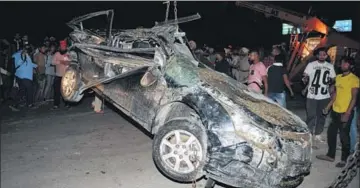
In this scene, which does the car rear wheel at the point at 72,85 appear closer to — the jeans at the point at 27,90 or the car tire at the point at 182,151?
the jeans at the point at 27,90

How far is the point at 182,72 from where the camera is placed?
5.25 m

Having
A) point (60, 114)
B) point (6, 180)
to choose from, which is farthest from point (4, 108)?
point (6, 180)

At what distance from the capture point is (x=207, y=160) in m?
4.61

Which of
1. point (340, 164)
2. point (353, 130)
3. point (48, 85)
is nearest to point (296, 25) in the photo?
point (48, 85)

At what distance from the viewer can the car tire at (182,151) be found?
187 inches

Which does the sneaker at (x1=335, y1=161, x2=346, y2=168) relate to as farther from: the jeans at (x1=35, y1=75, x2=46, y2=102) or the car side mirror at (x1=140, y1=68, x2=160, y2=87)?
the jeans at (x1=35, y1=75, x2=46, y2=102)

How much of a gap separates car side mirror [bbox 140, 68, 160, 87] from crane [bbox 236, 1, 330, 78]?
10.9 meters

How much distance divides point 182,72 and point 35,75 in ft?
24.9

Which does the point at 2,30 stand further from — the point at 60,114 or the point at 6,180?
the point at 6,180

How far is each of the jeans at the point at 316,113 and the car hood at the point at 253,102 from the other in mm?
1927

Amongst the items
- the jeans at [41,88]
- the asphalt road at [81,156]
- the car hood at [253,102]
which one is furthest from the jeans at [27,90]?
the car hood at [253,102]

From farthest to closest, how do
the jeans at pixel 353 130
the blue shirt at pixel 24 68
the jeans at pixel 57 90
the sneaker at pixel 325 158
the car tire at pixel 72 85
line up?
the jeans at pixel 57 90 → the blue shirt at pixel 24 68 → the car tire at pixel 72 85 → the sneaker at pixel 325 158 → the jeans at pixel 353 130

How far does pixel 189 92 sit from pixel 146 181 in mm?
1412

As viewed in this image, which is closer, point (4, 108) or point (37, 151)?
point (37, 151)
